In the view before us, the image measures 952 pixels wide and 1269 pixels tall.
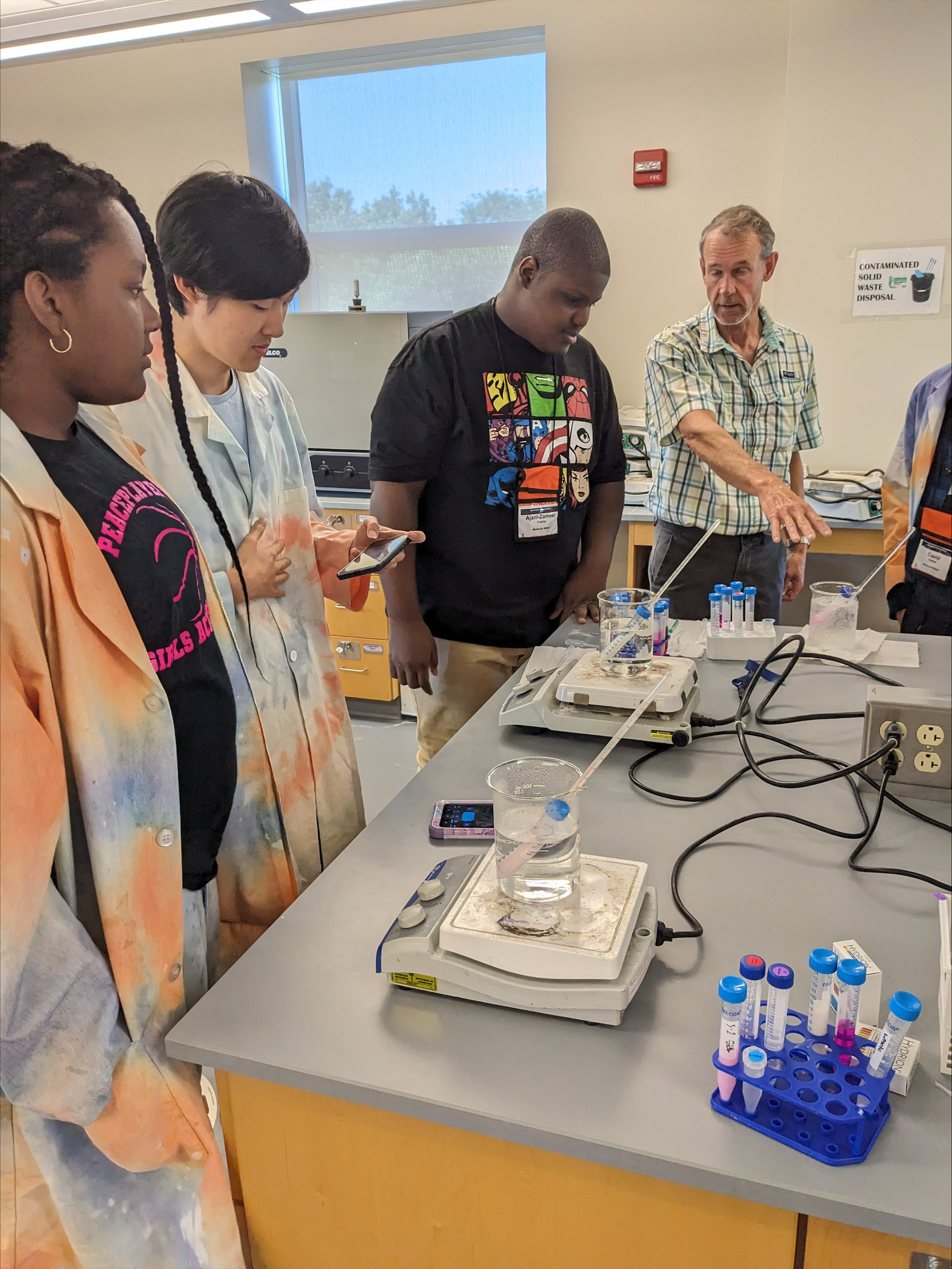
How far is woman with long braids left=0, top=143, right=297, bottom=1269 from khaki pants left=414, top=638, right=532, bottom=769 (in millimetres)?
1073

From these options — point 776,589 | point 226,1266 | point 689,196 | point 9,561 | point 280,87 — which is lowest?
point 226,1266

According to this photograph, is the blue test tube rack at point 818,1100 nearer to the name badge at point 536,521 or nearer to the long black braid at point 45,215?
the long black braid at point 45,215

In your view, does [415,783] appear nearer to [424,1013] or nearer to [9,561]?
[424,1013]

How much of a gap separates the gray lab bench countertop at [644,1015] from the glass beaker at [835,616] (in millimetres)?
567

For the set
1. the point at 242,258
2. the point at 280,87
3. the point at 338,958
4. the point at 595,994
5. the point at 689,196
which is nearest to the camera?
the point at 595,994

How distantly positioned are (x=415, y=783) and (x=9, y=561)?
744 mm

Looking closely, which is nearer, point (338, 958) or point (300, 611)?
point (338, 958)

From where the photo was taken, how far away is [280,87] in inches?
161

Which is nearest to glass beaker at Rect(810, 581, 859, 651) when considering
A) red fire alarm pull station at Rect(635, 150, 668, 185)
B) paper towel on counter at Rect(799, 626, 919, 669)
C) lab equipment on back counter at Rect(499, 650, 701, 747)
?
paper towel on counter at Rect(799, 626, 919, 669)

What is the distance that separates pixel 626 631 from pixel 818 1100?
2.86ft

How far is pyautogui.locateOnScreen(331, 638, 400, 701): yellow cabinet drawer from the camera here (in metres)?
3.63

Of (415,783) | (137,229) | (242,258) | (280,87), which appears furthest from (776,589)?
(280,87)

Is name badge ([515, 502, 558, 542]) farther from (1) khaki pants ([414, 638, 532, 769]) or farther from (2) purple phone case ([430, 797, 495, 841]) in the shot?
(2) purple phone case ([430, 797, 495, 841])

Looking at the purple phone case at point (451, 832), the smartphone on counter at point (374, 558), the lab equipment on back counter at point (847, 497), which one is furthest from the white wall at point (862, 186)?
the purple phone case at point (451, 832)
